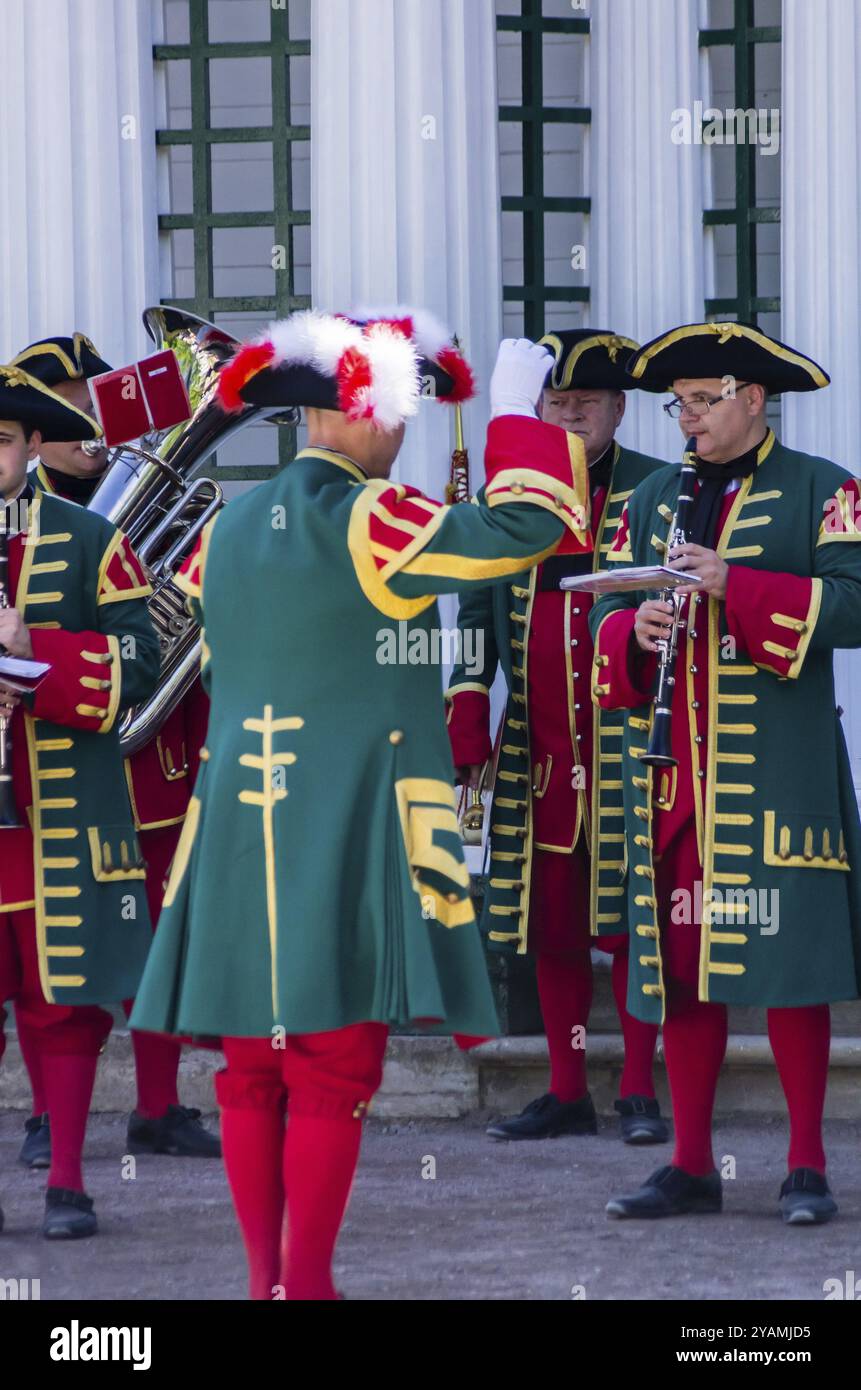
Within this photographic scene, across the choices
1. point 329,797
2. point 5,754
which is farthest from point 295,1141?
point 5,754

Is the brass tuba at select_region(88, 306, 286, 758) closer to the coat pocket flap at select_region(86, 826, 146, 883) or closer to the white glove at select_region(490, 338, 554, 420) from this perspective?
the coat pocket flap at select_region(86, 826, 146, 883)

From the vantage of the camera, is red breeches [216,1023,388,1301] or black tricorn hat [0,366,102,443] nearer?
red breeches [216,1023,388,1301]

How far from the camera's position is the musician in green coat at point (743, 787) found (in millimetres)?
5000

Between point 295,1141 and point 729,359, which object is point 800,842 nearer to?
point 729,359

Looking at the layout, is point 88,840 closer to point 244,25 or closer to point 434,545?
point 434,545

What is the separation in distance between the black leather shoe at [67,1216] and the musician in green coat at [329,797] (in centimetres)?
100

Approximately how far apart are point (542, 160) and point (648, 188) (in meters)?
0.59

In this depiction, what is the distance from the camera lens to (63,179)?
7059 millimetres

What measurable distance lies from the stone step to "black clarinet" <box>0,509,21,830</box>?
1754 millimetres

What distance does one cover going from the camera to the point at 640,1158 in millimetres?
5762

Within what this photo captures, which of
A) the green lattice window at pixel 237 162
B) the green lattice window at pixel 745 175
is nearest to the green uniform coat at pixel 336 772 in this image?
the green lattice window at pixel 745 175

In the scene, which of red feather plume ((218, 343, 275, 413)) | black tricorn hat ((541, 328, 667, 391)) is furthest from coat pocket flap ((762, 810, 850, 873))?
red feather plume ((218, 343, 275, 413))

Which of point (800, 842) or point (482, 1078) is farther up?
point (800, 842)

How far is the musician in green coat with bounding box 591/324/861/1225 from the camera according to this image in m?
5.00
